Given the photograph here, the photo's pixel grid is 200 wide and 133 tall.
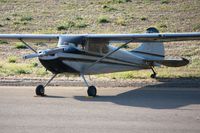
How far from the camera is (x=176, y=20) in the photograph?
4097cm

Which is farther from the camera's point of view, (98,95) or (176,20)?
(176,20)

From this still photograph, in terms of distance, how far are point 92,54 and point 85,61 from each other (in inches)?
17.5

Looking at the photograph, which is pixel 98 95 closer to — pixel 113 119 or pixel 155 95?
pixel 155 95

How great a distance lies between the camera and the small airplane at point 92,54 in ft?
54.7

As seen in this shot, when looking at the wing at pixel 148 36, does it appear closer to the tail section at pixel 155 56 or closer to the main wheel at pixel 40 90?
the main wheel at pixel 40 90

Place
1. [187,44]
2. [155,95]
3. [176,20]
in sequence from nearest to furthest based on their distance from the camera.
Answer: [155,95], [187,44], [176,20]

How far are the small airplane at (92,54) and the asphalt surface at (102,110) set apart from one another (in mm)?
766

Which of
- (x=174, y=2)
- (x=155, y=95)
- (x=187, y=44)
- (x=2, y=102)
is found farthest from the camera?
(x=174, y=2)

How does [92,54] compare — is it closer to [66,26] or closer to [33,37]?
[33,37]

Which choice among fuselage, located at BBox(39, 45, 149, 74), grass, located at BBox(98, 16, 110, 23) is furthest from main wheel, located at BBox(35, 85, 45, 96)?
grass, located at BBox(98, 16, 110, 23)

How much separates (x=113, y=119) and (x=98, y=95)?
185 inches

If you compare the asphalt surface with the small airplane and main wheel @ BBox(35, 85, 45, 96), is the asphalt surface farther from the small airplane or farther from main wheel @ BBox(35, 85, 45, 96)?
the small airplane

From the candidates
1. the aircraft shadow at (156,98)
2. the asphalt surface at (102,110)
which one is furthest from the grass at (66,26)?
the aircraft shadow at (156,98)

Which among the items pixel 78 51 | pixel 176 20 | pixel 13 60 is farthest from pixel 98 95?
pixel 176 20
